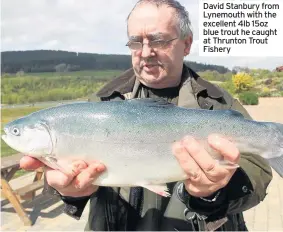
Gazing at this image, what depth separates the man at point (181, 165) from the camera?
2014 mm

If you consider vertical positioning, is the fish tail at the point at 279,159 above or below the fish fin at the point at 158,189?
above

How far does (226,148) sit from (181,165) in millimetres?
248

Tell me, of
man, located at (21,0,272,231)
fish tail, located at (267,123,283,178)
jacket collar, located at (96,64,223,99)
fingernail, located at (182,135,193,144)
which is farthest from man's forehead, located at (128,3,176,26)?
fish tail, located at (267,123,283,178)

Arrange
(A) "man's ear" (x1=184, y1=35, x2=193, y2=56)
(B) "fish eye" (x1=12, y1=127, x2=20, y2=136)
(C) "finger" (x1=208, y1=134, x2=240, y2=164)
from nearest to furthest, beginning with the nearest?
1. (C) "finger" (x1=208, y1=134, x2=240, y2=164)
2. (B) "fish eye" (x1=12, y1=127, x2=20, y2=136)
3. (A) "man's ear" (x1=184, y1=35, x2=193, y2=56)

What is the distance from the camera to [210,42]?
19.1ft

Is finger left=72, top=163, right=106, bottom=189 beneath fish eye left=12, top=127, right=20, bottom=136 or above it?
beneath

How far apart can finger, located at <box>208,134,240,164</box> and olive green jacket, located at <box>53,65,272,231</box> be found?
32cm

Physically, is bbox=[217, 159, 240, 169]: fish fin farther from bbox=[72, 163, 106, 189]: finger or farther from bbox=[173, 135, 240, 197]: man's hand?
bbox=[72, 163, 106, 189]: finger

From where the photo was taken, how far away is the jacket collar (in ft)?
8.52

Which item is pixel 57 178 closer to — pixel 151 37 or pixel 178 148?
pixel 178 148

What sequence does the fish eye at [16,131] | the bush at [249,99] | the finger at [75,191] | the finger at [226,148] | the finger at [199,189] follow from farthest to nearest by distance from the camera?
1. the bush at [249,99]
2. the fish eye at [16,131]
3. the finger at [75,191]
4. the finger at [199,189]
5. the finger at [226,148]

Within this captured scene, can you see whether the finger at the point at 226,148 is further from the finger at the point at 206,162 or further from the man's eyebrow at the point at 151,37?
the man's eyebrow at the point at 151,37

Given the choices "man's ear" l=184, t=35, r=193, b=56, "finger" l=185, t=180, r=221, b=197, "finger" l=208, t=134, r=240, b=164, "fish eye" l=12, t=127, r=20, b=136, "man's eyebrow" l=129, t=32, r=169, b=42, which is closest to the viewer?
"finger" l=208, t=134, r=240, b=164

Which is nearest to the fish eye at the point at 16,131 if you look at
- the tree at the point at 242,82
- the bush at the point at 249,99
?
the bush at the point at 249,99
